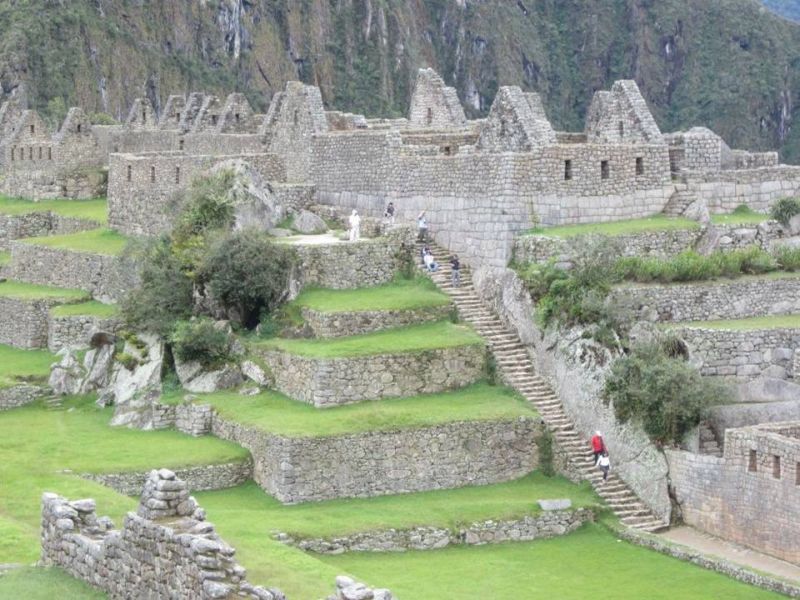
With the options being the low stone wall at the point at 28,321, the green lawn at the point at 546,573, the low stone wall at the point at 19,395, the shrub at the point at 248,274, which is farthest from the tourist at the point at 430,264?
the low stone wall at the point at 28,321

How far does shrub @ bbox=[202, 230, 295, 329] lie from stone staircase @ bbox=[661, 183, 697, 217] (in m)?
6.80

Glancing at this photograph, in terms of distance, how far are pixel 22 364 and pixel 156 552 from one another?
22.1m

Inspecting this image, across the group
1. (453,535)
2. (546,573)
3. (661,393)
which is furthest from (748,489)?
(453,535)

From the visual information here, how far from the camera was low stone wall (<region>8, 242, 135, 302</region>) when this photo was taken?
41.3 meters

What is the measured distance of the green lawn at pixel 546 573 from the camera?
2680cm

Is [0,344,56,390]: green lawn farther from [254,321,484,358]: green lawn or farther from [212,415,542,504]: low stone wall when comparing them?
[212,415,542,504]: low stone wall

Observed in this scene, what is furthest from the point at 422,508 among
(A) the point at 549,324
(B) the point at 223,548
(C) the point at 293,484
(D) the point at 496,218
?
(B) the point at 223,548

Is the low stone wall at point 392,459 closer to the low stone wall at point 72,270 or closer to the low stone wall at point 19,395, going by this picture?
the low stone wall at point 19,395

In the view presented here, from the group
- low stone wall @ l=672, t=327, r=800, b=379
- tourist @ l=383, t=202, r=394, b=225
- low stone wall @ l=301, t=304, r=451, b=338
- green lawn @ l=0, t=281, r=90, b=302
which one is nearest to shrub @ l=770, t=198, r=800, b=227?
low stone wall @ l=672, t=327, r=800, b=379

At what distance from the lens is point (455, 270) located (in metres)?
36.2

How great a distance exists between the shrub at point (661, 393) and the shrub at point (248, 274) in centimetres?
686

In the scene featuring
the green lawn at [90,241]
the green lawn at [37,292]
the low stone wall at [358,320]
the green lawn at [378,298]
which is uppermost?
the green lawn at [90,241]

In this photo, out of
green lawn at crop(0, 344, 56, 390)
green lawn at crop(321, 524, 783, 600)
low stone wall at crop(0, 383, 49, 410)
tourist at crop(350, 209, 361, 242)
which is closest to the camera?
green lawn at crop(321, 524, 783, 600)

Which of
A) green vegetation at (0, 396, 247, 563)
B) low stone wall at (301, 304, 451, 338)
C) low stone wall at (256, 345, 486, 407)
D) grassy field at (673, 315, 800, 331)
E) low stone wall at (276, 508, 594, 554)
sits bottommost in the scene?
low stone wall at (276, 508, 594, 554)
